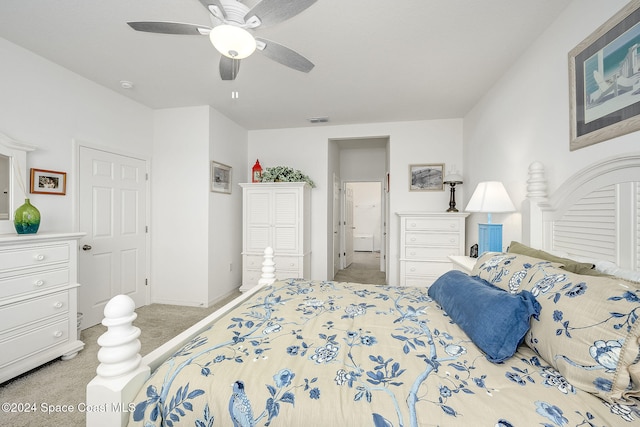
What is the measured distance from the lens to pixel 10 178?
7.02 ft

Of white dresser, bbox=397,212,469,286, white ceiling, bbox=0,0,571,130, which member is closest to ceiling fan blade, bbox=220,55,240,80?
white ceiling, bbox=0,0,571,130

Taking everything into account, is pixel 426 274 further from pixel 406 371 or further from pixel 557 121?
pixel 406 371

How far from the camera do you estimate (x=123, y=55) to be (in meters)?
2.34

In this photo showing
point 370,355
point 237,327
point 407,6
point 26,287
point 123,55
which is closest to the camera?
point 370,355

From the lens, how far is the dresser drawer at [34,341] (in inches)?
72.5

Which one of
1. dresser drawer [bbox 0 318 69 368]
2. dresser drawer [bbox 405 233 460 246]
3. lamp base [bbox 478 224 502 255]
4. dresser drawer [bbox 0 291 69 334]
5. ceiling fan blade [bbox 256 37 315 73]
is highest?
ceiling fan blade [bbox 256 37 315 73]

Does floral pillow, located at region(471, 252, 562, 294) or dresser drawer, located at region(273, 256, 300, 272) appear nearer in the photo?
floral pillow, located at region(471, 252, 562, 294)

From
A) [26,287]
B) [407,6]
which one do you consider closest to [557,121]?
[407,6]

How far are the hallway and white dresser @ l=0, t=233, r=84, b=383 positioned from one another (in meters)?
3.67

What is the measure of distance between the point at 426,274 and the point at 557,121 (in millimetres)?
2162

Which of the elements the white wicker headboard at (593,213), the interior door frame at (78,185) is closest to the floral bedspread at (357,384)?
the white wicker headboard at (593,213)

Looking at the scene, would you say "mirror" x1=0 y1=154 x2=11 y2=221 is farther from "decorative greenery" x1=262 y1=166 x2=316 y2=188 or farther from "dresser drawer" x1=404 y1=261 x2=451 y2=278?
"dresser drawer" x1=404 y1=261 x2=451 y2=278

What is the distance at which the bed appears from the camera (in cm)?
77

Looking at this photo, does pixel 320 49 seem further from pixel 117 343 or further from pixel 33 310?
pixel 33 310
